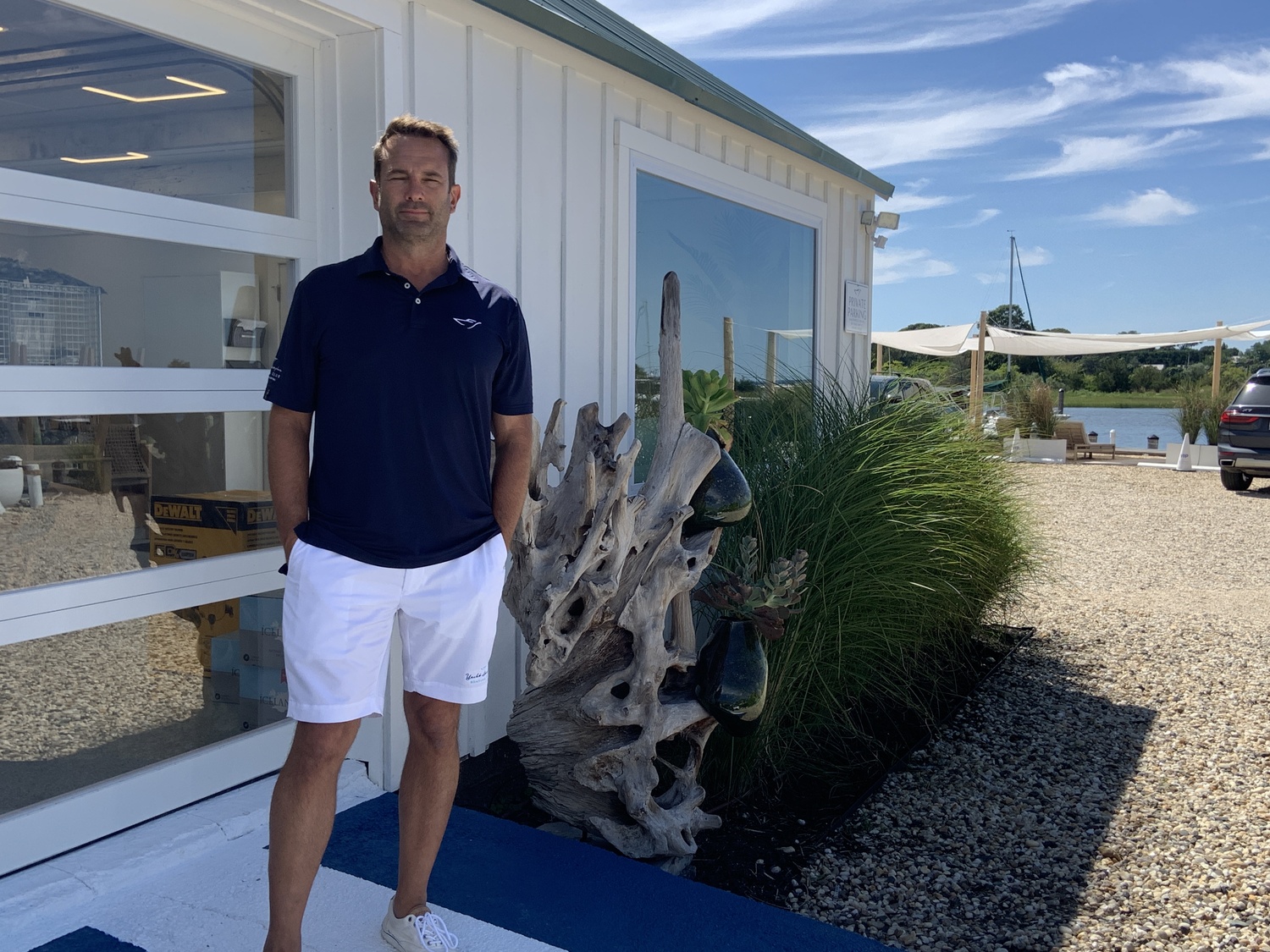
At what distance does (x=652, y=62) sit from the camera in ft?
13.9

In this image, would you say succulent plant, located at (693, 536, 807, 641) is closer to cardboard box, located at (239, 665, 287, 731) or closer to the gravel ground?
the gravel ground

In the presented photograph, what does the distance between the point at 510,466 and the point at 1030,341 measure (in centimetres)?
2040

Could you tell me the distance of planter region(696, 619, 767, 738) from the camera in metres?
3.12

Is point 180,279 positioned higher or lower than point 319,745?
higher

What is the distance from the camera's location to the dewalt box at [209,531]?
9.10 ft

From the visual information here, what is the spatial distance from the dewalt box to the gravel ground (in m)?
1.93

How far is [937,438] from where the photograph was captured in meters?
5.13

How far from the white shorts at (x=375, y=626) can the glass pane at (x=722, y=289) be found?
2.55m

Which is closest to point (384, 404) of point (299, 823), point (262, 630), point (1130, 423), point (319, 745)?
point (319, 745)

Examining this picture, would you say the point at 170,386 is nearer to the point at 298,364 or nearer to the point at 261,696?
the point at 298,364

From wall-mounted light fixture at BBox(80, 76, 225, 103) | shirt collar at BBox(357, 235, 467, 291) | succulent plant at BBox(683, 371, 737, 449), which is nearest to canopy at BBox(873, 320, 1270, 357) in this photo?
succulent plant at BBox(683, 371, 737, 449)

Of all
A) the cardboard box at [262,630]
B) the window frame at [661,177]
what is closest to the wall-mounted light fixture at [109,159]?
the cardboard box at [262,630]

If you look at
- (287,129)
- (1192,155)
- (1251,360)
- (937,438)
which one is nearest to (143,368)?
(287,129)

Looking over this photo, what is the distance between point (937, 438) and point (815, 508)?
1.25 metres
